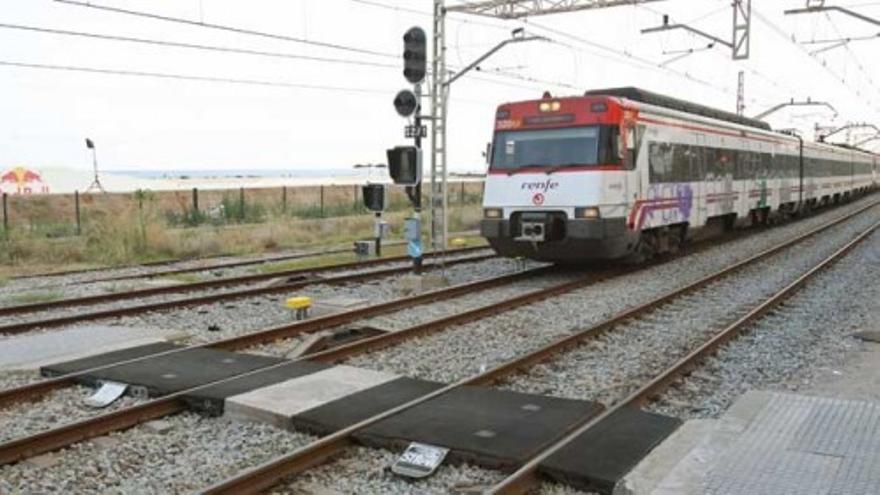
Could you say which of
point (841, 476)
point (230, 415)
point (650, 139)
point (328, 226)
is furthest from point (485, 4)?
point (841, 476)

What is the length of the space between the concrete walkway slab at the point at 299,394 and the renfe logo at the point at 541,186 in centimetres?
732

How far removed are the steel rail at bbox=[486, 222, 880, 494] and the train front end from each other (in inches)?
117

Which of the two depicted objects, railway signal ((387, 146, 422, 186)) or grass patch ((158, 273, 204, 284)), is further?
grass patch ((158, 273, 204, 284))

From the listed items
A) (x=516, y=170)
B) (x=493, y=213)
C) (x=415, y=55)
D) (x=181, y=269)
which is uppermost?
(x=415, y=55)

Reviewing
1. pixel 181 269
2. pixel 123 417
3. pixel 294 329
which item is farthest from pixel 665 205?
pixel 123 417

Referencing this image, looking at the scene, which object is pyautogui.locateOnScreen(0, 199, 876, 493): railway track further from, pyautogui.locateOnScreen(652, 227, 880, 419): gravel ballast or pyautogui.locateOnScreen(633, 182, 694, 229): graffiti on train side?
pyautogui.locateOnScreen(633, 182, 694, 229): graffiti on train side

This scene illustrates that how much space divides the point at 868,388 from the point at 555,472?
3.92 meters

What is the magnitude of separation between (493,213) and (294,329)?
5.94m

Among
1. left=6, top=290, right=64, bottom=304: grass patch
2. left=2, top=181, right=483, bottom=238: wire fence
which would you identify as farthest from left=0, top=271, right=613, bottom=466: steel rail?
left=2, top=181, right=483, bottom=238: wire fence

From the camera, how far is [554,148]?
581 inches

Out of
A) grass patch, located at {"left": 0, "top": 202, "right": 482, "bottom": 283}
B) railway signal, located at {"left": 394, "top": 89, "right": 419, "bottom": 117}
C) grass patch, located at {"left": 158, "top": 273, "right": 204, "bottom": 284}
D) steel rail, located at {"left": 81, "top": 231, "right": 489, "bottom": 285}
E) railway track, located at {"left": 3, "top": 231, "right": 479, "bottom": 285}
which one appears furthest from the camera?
grass patch, located at {"left": 0, "top": 202, "right": 482, "bottom": 283}

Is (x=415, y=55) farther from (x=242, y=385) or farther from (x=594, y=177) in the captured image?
(x=242, y=385)

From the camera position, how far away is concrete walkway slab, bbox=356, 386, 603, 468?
566 centimetres

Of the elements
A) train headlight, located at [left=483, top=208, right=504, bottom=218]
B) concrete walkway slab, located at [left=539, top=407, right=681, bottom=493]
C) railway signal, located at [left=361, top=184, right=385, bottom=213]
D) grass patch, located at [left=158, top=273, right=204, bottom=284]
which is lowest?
grass patch, located at [left=158, top=273, right=204, bottom=284]
